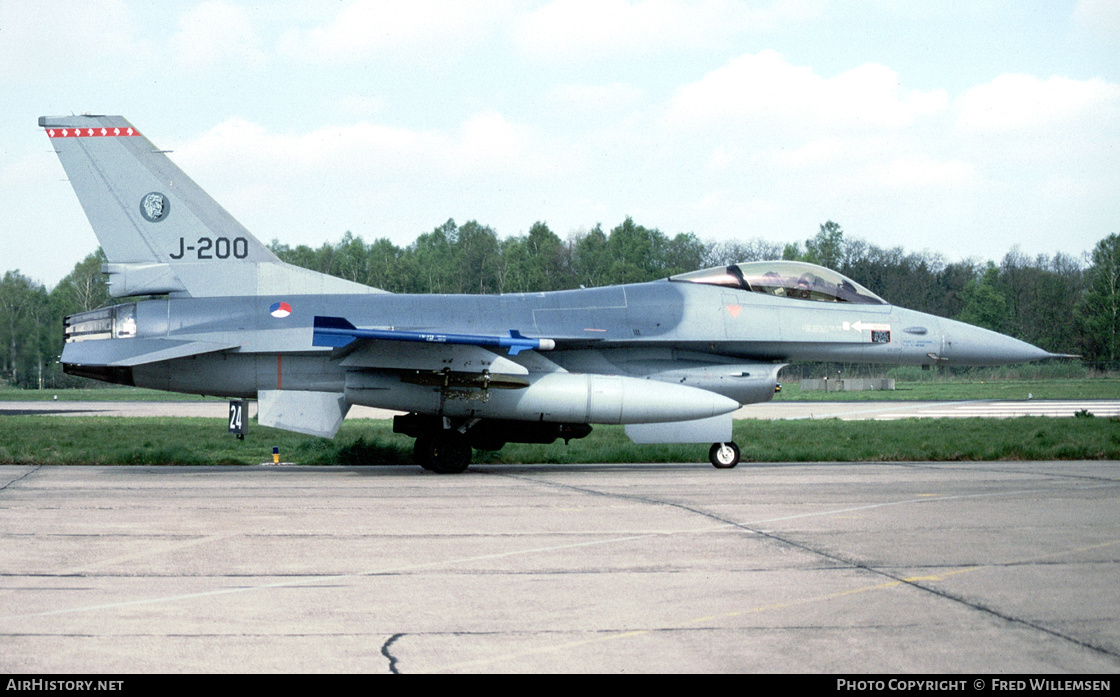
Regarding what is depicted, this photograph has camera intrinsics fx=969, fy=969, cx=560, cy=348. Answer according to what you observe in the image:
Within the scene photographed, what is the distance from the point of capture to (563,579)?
616cm

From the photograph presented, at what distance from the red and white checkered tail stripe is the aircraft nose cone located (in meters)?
12.6

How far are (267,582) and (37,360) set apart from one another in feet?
70.6

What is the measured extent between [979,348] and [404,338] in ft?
28.9

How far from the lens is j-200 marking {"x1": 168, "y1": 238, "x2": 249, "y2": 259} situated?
556 inches

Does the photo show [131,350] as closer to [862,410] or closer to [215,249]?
[215,249]

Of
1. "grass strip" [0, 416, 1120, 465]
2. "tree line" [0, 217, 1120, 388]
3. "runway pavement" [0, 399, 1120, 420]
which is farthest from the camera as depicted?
"tree line" [0, 217, 1120, 388]

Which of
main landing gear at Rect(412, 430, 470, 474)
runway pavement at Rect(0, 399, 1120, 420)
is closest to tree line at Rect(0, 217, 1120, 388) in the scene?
runway pavement at Rect(0, 399, 1120, 420)

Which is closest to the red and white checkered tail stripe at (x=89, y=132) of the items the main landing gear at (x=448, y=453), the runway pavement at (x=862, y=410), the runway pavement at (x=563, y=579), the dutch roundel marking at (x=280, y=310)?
the dutch roundel marking at (x=280, y=310)

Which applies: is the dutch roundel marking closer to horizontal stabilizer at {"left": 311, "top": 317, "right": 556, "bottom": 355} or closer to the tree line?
horizontal stabilizer at {"left": 311, "top": 317, "right": 556, "bottom": 355}

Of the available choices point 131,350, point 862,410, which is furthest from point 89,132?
point 862,410

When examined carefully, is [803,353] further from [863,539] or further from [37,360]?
[37,360]

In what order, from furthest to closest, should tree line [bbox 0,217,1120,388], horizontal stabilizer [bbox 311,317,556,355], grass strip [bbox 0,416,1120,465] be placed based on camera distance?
tree line [bbox 0,217,1120,388], grass strip [bbox 0,416,1120,465], horizontal stabilizer [bbox 311,317,556,355]

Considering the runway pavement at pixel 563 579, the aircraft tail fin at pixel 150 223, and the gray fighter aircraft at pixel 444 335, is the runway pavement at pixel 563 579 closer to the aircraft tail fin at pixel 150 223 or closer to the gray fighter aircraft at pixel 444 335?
the gray fighter aircraft at pixel 444 335
